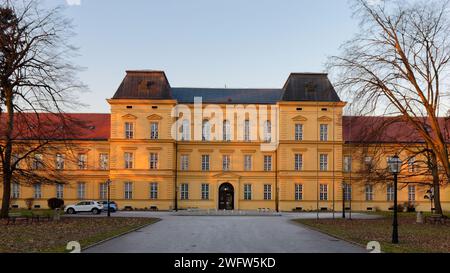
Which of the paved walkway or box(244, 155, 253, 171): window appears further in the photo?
box(244, 155, 253, 171): window

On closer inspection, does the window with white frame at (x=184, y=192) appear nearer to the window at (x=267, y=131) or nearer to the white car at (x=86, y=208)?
the window at (x=267, y=131)

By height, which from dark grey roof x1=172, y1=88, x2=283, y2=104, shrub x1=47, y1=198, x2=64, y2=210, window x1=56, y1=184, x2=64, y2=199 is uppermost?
dark grey roof x1=172, y1=88, x2=283, y2=104

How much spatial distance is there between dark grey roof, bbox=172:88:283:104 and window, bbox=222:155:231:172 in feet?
22.5

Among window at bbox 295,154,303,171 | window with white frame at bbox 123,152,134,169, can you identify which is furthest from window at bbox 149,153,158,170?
window at bbox 295,154,303,171

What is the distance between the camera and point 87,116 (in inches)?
2603

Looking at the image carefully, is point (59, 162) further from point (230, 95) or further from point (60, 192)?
point (230, 95)

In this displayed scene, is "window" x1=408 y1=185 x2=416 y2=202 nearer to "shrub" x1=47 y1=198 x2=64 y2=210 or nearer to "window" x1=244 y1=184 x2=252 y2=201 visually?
"window" x1=244 y1=184 x2=252 y2=201

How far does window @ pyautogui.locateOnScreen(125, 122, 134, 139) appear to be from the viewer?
58.3 m

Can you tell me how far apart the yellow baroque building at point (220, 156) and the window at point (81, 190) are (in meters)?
0.12

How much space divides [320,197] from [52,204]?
98.9 feet

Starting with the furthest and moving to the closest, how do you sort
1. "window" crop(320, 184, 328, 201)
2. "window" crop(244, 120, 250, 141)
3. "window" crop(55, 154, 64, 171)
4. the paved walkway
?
"window" crop(244, 120, 250, 141) → "window" crop(320, 184, 328, 201) → "window" crop(55, 154, 64, 171) → the paved walkway

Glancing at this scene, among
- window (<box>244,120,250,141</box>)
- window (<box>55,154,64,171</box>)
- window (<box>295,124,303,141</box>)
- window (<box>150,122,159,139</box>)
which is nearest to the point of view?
window (<box>55,154,64,171</box>)
